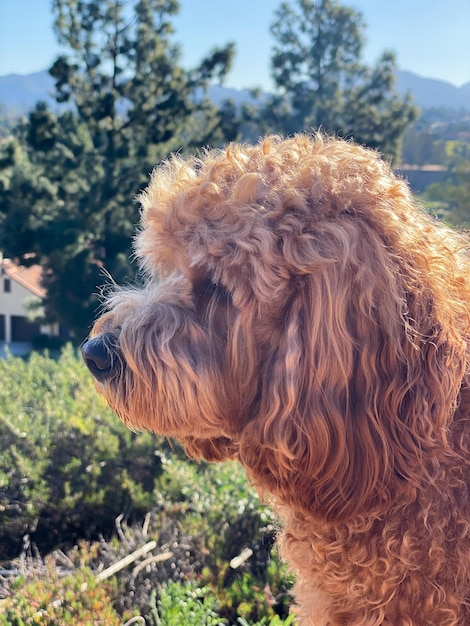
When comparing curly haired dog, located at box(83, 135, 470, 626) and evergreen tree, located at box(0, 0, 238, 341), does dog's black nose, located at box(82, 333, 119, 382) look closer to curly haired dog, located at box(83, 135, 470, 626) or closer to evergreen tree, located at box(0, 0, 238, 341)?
A: curly haired dog, located at box(83, 135, 470, 626)

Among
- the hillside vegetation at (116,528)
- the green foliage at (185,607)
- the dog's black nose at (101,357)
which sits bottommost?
the hillside vegetation at (116,528)

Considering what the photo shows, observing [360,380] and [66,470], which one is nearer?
[360,380]

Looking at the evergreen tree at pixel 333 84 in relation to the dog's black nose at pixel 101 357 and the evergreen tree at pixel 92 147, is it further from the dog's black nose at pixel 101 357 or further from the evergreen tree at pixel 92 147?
the dog's black nose at pixel 101 357

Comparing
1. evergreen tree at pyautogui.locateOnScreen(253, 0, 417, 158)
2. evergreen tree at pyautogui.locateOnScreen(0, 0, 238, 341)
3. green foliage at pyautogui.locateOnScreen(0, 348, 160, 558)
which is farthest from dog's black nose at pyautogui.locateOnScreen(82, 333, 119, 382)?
evergreen tree at pyautogui.locateOnScreen(253, 0, 417, 158)

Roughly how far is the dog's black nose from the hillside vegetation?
4.09ft

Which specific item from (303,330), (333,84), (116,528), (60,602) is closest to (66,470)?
(116,528)

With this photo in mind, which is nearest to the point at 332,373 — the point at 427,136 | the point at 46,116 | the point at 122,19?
the point at 46,116

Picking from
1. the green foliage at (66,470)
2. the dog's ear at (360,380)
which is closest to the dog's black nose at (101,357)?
the dog's ear at (360,380)

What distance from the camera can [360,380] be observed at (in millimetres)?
1835

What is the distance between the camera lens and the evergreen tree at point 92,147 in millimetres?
22125

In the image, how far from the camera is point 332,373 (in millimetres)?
1841

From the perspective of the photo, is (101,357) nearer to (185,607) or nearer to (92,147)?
(185,607)

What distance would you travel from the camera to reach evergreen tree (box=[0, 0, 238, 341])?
2212 cm

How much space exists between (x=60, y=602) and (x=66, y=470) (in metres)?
1.33
